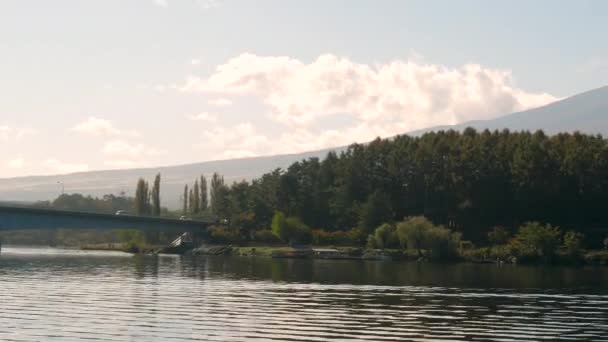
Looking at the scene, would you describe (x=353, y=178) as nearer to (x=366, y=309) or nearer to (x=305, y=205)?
(x=305, y=205)

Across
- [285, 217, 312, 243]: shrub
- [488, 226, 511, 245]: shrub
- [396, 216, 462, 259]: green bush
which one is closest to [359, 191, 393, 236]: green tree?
[285, 217, 312, 243]: shrub

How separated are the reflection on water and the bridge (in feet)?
230

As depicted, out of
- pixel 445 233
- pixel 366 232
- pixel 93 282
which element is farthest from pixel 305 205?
pixel 93 282

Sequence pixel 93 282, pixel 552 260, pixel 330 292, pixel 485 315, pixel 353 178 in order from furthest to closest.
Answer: pixel 353 178
pixel 552 260
pixel 93 282
pixel 330 292
pixel 485 315

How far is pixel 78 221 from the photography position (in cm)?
16850

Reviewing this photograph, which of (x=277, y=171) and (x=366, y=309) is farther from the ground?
(x=277, y=171)

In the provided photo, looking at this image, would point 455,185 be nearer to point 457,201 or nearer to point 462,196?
point 462,196

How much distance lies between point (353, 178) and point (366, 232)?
1386 centimetres

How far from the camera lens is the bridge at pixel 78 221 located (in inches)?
6270

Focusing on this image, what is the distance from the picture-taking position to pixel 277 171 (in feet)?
579

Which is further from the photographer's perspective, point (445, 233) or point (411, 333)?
point (445, 233)

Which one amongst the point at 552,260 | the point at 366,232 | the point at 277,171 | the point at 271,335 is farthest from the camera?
the point at 277,171

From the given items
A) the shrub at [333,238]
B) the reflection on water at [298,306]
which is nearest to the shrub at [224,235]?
the shrub at [333,238]

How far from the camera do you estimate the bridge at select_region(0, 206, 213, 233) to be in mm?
159250
